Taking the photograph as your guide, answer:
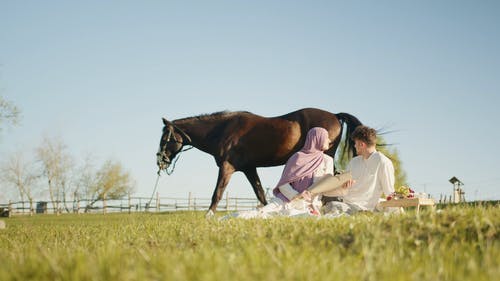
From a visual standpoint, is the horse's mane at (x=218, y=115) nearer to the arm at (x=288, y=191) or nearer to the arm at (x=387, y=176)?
the arm at (x=288, y=191)

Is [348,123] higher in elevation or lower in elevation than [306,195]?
higher

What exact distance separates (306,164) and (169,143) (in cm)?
592

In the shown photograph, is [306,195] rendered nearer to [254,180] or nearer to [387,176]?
[387,176]

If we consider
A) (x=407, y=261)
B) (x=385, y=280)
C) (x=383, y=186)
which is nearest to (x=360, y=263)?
(x=407, y=261)

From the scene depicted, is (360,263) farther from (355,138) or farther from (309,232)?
(355,138)

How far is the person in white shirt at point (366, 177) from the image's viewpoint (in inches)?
317

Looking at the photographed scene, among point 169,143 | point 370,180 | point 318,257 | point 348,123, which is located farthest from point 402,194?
point 169,143

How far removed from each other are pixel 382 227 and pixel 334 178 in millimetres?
3571

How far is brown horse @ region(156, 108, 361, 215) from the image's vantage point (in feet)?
41.2

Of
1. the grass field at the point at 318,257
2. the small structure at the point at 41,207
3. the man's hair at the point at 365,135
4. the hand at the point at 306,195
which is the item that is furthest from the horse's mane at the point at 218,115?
the small structure at the point at 41,207

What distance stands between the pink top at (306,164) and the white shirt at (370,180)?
2.41 feet

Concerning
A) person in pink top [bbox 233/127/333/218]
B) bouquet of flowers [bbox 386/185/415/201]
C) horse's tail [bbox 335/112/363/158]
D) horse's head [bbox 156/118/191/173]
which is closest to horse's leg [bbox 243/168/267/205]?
horse's head [bbox 156/118/191/173]

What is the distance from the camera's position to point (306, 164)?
9023 mm

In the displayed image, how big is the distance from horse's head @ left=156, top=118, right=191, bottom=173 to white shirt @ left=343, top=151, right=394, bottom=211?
6226 millimetres
